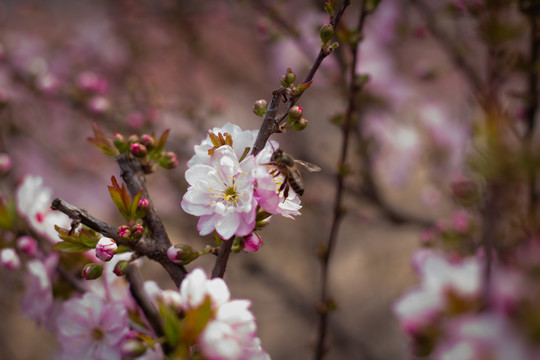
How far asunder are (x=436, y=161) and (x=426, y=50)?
2.32 meters

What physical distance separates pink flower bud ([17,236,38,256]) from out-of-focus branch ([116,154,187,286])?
0.37 m

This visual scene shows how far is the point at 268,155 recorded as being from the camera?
0.73m

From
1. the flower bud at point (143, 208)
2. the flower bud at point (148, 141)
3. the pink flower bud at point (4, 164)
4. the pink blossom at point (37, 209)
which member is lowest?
the flower bud at point (143, 208)

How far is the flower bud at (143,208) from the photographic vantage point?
0.79 metres

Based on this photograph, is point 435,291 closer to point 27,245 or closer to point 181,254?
point 181,254

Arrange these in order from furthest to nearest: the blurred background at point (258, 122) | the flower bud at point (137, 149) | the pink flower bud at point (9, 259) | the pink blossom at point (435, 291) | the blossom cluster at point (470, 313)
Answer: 1. the blurred background at point (258, 122)
2. the pink flower bud at point (9, 259)
3. the flower bud at point (137, 149)
4. the pink blossom at point (435, 291)
5. the blossom cluster at point (470, 313)

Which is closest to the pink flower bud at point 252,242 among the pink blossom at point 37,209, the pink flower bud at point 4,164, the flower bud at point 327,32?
the flower bud at point 327,32

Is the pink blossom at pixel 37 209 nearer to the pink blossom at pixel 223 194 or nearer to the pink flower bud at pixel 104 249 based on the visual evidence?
the pink flower bud at pixel 104 249

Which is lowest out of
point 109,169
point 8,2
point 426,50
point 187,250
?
point 187,250

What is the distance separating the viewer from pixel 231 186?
828mm

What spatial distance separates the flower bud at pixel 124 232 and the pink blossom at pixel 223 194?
0.11 metres

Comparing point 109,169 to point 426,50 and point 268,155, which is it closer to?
point 268,155

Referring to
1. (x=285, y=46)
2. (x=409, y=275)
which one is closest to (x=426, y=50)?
(x=285, y=46)

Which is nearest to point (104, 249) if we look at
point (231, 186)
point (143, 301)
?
point (143, 301)
